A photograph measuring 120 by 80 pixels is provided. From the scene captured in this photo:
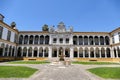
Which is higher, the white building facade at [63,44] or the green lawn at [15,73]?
the white building facade at [63,44]

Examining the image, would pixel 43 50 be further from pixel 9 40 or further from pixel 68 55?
pixel 9 40

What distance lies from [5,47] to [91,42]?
1164 inches

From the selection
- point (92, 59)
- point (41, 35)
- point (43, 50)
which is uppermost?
point (41, 35)

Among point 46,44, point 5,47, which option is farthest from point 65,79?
point 46,44

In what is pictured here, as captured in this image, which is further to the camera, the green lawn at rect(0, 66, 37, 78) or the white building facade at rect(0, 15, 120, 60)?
the white building facade at rect(0, 15, 120, 60)

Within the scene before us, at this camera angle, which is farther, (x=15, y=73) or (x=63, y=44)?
(x=63, y=44)

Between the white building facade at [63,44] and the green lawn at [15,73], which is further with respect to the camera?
the white building facade at [63,44]

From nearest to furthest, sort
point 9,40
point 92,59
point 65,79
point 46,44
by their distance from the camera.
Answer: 1. point 65,79
2. point 9,40
3. point 92,59
4. point 46,44

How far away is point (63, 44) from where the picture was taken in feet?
135

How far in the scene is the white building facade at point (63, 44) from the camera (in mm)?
40750

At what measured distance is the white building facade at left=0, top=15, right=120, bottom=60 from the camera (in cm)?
4075

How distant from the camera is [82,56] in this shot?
42281 millimetres

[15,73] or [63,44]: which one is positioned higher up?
[63,44]

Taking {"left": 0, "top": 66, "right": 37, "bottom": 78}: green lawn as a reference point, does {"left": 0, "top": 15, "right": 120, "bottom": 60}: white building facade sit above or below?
above
